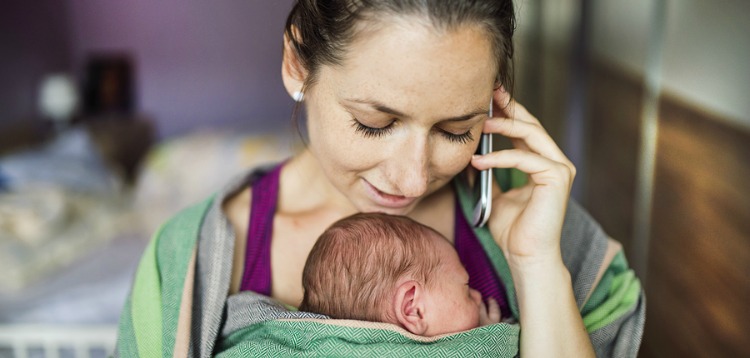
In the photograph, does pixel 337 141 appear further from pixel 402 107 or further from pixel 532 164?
pixel 532 164

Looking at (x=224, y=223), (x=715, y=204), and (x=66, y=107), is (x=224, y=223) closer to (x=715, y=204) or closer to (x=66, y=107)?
(x=715, y=204)

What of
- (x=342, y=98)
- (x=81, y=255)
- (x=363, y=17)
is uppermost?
(x=363, y=17)

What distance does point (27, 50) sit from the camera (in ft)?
14.0

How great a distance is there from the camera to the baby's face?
110 cm

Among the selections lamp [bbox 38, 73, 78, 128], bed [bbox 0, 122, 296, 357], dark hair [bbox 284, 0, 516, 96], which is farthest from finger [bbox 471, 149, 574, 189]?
lamp [bbox 38, 73, 78, 128]

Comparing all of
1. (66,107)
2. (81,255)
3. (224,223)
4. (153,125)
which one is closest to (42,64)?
(66,107)

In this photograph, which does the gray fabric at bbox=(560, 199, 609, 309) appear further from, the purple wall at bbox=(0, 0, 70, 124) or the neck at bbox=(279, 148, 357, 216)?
the purple wall at bbox=(0, 0, 70, 124)

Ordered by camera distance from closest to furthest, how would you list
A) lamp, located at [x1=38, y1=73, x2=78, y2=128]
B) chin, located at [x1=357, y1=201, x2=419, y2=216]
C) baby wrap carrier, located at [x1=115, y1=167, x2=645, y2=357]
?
baby wrap carrier, located at [x1=115, y1=167, x2=645, y2=357] < chin, located at [x1=357, y1=201, x2=419, y2=216] < lamp, located at [x1=38, y1=73, x2=78, y2=128]

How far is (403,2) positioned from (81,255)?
2.54 m

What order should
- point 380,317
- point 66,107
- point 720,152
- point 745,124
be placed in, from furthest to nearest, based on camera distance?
1. point 66,107
2. point 720,152
3. point 745,124
4. point 380,317

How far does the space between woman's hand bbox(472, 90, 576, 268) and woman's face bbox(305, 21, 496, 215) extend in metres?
0.08

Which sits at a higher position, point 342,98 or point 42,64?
point 342,98

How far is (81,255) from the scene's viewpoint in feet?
9.89

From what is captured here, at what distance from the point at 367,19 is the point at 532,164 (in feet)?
1.14
